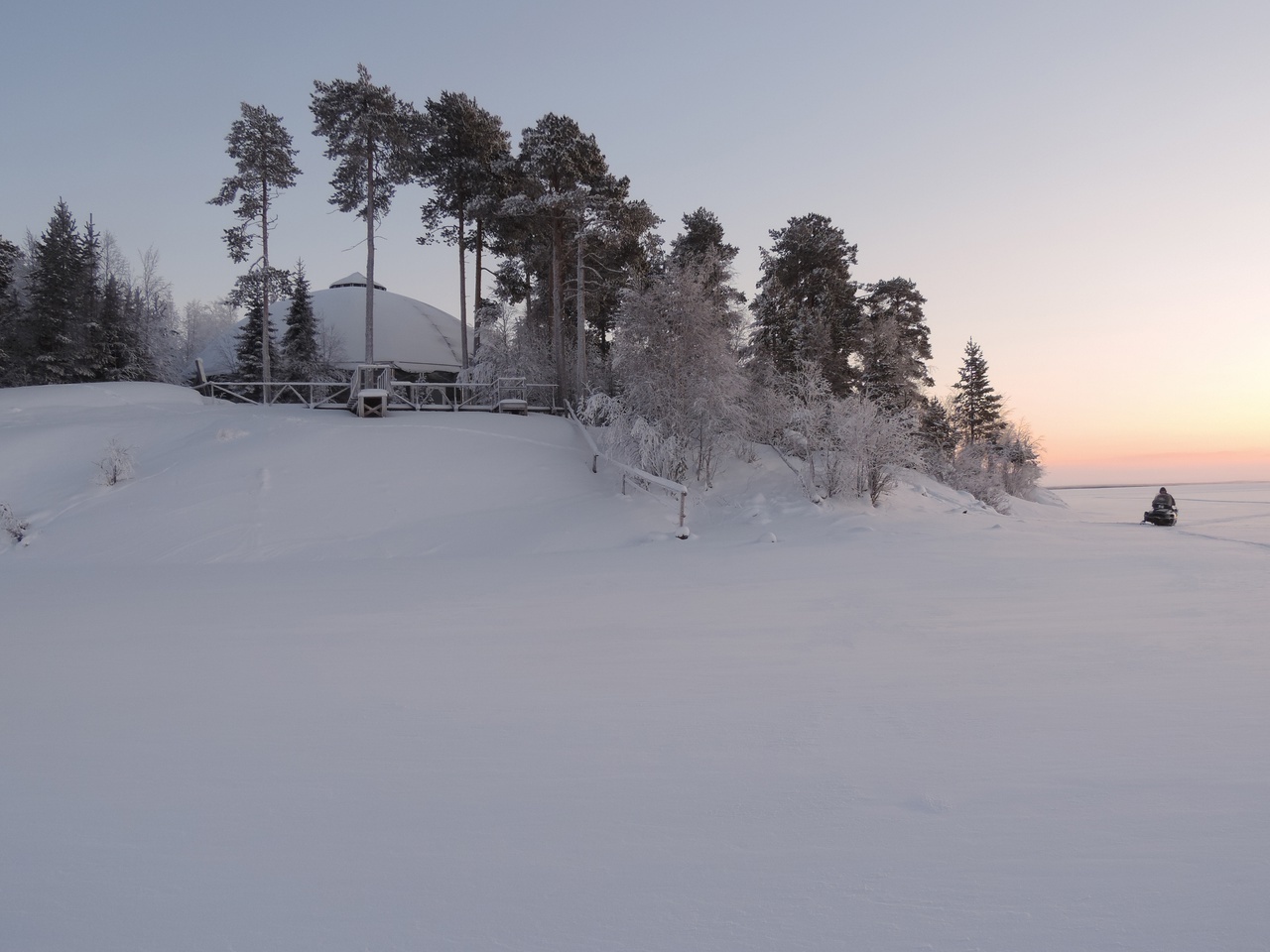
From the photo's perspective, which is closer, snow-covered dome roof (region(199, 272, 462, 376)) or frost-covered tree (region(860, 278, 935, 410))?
frost-covered tree (region(860, 278, 935, 410))

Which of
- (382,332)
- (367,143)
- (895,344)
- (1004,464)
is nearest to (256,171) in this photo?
(367,143)

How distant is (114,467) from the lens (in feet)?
52.7

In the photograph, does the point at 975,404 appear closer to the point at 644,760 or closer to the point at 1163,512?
the point at 1163,512

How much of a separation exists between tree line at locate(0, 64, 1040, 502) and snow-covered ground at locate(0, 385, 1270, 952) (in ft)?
31.8

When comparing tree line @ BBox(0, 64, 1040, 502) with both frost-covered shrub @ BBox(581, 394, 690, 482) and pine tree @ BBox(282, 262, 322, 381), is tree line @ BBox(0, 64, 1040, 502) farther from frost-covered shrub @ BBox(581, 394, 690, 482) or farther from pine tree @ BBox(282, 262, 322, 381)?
pine tree @ BBox(282, 262, 322, 381)

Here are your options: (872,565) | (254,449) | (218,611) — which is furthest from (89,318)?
(872,565)

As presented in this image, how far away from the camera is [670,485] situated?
1572 centimetres

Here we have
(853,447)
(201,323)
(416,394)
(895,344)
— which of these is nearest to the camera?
(853,447)

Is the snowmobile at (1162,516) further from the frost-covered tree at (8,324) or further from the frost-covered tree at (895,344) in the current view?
the frost-covered tree at (8,324)

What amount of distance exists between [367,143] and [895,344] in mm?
24487

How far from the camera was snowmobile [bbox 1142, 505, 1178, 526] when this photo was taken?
731 inches

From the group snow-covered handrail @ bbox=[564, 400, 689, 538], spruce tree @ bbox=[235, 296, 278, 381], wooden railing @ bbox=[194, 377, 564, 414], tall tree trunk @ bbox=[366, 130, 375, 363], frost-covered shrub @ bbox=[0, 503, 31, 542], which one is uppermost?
tall tree trunk @ bbox=[366, 130, 375, 363]

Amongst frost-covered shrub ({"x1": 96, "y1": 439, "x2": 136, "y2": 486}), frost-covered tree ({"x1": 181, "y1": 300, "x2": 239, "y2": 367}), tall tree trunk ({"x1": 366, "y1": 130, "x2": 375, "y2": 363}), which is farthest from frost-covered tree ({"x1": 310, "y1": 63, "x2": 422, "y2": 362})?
frost-covered tree ({"x1": 181, "y1": 300, "x2": 239, "y2": 367})

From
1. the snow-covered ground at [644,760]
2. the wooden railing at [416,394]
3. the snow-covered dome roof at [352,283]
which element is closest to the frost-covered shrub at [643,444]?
the wooden railing at [416,394]
